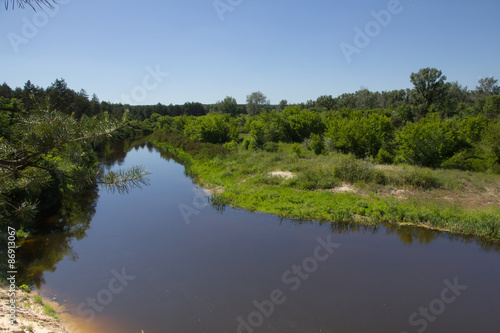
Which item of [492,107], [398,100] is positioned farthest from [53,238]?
[398,100]

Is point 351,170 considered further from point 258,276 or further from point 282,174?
point 258,276

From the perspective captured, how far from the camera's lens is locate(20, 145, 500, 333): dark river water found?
25.9 ft

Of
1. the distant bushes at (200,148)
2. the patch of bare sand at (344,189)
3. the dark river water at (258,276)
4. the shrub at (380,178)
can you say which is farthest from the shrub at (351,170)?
the distant bushes at (200,148)

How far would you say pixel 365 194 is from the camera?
16.8 metres

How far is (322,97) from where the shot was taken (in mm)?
59469

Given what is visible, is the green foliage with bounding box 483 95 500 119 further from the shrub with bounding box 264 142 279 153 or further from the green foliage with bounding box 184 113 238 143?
the green foliage with bounding box 184 113 238 143

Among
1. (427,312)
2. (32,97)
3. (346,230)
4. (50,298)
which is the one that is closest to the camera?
(32,97)

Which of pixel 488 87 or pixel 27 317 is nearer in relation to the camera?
pixel 27 317

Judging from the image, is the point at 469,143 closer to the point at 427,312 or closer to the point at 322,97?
the point at 427,312

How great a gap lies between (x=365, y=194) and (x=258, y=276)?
970 centimetres

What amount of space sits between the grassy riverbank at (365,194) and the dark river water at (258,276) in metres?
0.91

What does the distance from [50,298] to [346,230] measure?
11527 mm

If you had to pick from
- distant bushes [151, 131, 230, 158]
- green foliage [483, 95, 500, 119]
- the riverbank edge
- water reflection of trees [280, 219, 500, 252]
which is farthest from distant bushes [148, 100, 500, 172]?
water reflection of trees [280, 219, 500, 252]

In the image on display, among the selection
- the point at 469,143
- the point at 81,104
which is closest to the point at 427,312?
the point at 469,143
